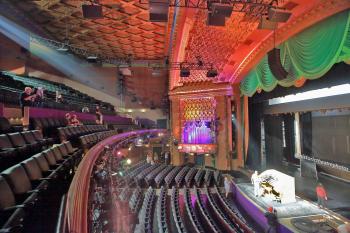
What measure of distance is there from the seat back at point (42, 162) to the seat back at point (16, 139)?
548 millimetres

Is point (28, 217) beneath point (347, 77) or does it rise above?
beneath

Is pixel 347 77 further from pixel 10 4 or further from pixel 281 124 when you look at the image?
→ pixel 10 4

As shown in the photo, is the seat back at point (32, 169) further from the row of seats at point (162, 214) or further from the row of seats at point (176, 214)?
the row of seats at point (176, 214)

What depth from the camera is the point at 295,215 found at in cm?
421

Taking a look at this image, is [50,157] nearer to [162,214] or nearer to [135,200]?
[162,214]

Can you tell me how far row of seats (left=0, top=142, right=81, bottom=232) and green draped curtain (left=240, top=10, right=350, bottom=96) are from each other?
3815mm

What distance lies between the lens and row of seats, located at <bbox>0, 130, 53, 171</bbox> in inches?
88.3

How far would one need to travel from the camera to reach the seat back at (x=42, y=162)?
2.20 metres

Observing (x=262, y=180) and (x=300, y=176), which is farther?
(x=300, y=176)

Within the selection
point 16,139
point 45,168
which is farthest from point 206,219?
point 16,139

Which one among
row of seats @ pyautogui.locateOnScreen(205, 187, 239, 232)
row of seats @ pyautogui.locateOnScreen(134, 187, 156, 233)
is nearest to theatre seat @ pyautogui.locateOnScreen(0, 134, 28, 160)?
row of seats @ pyautogui.locateOnScreen(134, 187, 156, 233)

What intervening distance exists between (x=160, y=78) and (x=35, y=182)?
441 inches

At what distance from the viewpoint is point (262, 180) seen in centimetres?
525

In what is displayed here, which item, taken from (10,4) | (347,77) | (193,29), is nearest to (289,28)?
(347,77)
